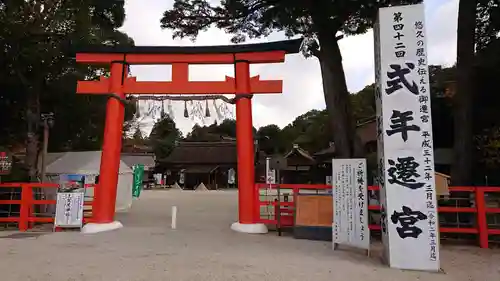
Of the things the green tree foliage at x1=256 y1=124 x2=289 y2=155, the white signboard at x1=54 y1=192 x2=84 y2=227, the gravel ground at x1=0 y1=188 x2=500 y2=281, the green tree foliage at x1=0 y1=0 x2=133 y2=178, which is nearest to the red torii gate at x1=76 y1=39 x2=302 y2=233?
the white signboard at x1=54 y1=192 x2=84 y2=227

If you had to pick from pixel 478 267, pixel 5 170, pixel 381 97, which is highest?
pixel 381 97

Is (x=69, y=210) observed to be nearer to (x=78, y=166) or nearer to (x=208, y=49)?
(x=78, y=166)

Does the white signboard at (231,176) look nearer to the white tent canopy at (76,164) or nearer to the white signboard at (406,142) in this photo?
the white tent canopy at (76,164)

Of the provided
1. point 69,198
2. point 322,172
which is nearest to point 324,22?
point 69,198

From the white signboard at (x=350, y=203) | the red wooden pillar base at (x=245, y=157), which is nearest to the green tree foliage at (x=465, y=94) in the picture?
the white signboard at (x=350, y=203)

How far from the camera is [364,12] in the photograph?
846 centimetres

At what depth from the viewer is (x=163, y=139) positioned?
4897 centimetres

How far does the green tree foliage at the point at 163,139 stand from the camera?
1789 inches

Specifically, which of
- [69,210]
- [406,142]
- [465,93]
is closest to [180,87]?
[69,210]

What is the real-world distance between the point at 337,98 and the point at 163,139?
42.0m

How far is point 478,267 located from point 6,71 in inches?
490

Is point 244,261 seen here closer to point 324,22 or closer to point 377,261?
point 377,261

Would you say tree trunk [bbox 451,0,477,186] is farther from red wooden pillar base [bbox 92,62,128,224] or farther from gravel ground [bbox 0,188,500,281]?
red wooden pillar base [bbox 92,62,128,224]

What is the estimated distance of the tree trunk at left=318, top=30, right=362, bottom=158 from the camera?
905 cm
